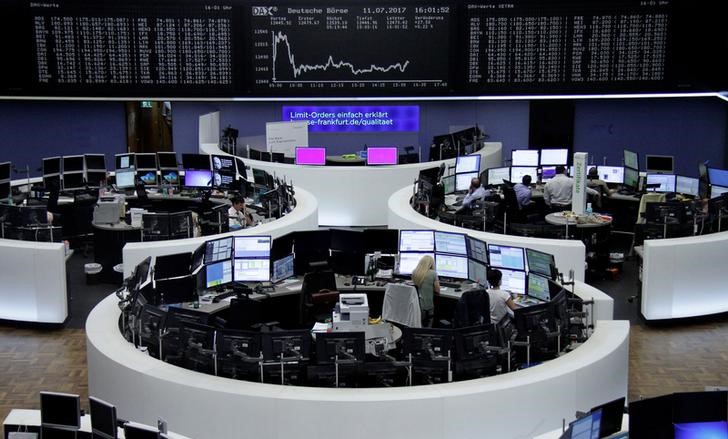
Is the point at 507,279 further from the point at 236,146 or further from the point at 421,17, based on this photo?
the point at 236,146

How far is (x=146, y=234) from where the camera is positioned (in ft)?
38.7

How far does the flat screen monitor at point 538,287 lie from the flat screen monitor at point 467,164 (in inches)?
226

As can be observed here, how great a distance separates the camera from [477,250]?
1023cm

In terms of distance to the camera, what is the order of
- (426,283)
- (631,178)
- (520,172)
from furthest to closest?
(520,172), (631,178), (426,283)

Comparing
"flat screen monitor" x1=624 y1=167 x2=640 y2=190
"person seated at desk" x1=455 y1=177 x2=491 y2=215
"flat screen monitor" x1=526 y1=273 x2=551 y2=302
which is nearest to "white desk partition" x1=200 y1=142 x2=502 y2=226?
"person seated at desk" x1=455 y1=177 x2=491 y2=215

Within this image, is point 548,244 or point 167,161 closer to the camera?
point 548,244

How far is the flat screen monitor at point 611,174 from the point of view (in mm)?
15619

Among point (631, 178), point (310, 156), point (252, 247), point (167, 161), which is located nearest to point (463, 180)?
point (631, 178)

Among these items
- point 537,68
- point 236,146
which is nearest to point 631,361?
point 537,68

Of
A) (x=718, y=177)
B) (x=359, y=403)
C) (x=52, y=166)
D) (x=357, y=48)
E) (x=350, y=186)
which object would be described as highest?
(x=357, y=48)

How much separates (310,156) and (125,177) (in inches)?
122

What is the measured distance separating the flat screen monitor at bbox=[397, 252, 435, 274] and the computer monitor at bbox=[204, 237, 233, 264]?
5.81 ft

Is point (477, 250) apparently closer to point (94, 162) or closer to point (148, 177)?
point (148, 177)

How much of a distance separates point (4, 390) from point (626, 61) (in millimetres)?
8843
